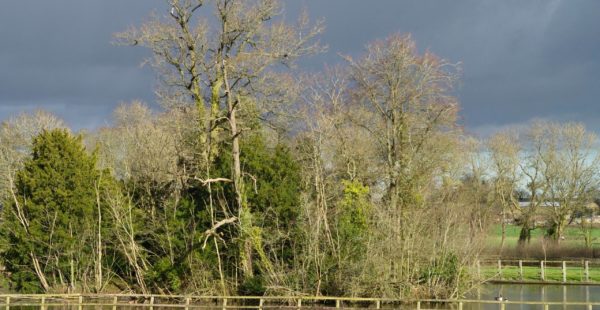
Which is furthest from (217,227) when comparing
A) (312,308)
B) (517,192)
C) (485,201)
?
(517,192)

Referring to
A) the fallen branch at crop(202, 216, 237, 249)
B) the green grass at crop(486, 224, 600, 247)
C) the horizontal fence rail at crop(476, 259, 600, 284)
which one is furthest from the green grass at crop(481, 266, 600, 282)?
the fallen branch at crop(202, 216, 237, 249)

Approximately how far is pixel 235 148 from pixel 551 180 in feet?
123

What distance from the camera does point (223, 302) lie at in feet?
110

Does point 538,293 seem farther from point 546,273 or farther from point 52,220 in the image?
point 52,220

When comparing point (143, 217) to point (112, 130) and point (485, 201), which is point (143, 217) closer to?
point (112, 130)

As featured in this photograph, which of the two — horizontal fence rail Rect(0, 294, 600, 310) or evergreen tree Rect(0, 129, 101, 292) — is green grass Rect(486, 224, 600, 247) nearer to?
horizontal fence rail Rect(0, 294, 600, 310)

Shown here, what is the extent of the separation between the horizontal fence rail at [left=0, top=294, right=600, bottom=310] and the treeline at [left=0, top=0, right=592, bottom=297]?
0.55 m

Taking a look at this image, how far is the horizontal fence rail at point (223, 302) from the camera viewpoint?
31078 mm

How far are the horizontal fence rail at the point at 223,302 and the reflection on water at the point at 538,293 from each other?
70 centimetres

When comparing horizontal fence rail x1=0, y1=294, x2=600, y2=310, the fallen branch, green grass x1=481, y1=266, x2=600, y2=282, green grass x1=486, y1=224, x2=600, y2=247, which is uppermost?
green grass x1=486, y1=224, x2=600, y2=247

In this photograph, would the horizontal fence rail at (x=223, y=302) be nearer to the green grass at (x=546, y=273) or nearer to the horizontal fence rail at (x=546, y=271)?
the horizontal fence rail at (x=546, y=271)

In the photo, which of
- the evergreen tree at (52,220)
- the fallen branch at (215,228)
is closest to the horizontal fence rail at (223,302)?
the evergreen tree at (52,220)

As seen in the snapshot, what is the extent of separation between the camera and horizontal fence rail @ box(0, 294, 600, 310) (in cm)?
3108

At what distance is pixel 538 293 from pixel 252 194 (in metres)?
17.1
